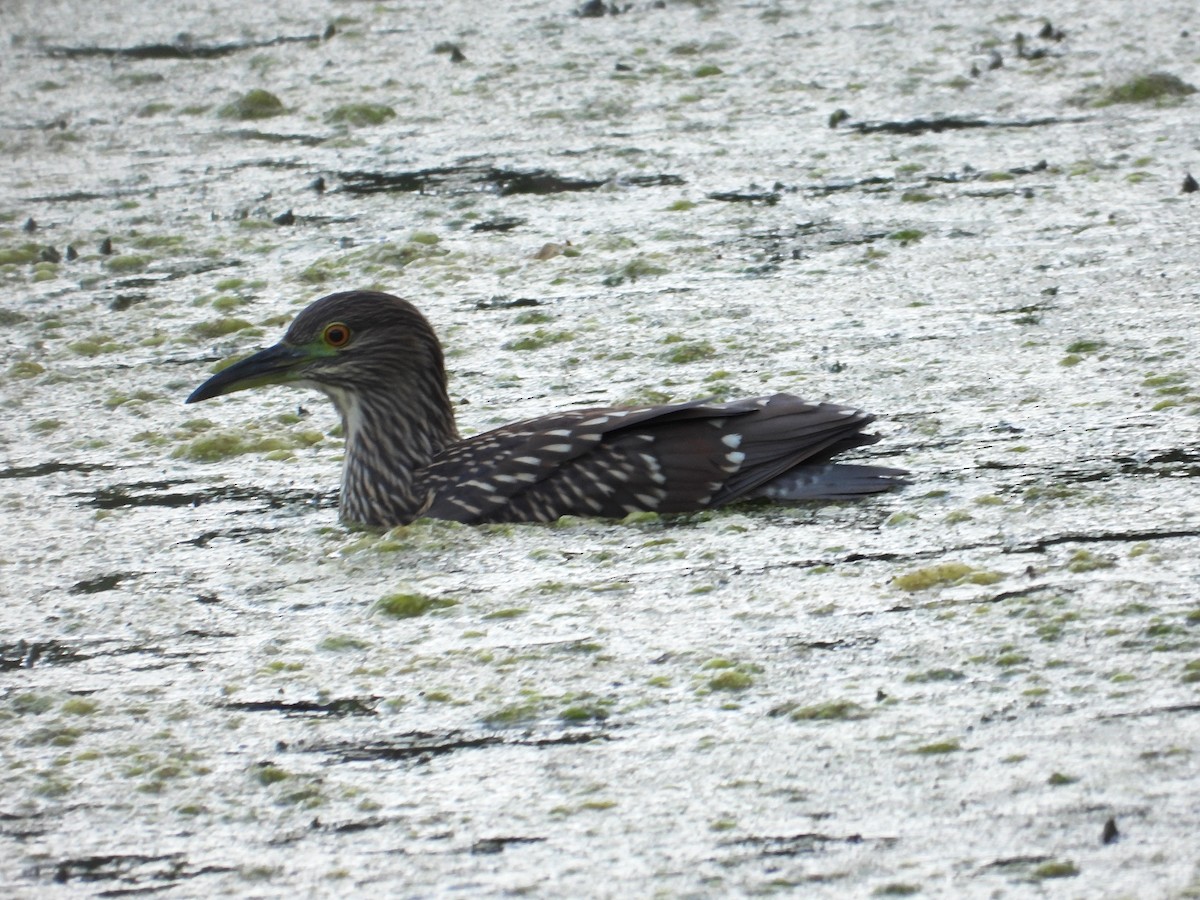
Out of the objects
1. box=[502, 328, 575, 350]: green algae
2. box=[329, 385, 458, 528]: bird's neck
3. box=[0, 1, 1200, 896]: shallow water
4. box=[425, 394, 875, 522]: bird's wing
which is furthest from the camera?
box=[502, 328, 575, 350]: green algae

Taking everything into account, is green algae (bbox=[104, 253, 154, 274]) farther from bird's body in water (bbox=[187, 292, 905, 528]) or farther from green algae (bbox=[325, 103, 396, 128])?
bird's body in water (bbox=[187, 292, 905, 528])

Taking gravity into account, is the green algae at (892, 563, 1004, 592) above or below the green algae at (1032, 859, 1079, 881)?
above

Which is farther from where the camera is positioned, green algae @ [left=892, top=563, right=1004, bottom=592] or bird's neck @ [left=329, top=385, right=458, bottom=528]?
bird's neck @ [left=329, top=385, right=458, bottom=528]

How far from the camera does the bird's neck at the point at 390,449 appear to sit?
16.6 feet

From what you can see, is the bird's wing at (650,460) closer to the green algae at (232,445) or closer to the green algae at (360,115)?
the green algae at (232,445)

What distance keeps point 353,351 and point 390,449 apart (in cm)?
34

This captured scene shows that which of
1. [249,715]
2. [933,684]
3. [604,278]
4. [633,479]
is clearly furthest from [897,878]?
[604,278]

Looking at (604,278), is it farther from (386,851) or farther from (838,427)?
(386,851)

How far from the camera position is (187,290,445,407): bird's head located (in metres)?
5.25

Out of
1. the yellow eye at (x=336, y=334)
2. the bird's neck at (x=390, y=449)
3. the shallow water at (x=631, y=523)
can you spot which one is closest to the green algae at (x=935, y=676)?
Answer: the shallow water at (x=631, y=523)

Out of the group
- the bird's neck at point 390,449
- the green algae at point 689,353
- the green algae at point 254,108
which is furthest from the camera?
the green algae at point 254,108

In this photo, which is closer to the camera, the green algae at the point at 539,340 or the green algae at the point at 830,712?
the green algae at the point at 830,712

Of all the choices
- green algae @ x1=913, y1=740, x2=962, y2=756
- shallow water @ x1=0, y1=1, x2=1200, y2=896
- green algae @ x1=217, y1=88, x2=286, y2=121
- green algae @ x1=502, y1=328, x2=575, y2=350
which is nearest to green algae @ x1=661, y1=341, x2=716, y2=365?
shallow water @ x1=0, y1=1, x2=1200, y2=896

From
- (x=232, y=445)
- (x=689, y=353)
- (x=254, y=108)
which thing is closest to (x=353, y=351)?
(x=232, y=445)
